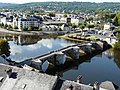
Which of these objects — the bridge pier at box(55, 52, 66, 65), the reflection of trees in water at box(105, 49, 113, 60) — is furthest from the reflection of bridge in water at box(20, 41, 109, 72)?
the reflection of trees in water at box(105, 49, 113, 60)

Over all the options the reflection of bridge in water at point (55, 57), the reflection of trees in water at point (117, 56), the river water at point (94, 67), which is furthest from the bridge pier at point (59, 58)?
the reflection of trees in water at point (117, 56)

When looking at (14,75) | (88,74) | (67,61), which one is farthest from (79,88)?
(67,61)

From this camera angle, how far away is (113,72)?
3844cm

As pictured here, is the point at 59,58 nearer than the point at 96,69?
No

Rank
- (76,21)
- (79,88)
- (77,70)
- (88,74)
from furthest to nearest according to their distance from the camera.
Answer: (76,21) < (77,70) < (88,74) < (79,88)

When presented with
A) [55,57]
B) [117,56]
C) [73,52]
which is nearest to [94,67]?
[55,57]

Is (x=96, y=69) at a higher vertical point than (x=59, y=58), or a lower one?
lower

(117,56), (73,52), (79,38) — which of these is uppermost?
(73,52)

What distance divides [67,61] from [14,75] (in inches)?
994

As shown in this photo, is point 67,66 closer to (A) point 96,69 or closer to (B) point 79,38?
(A) point 96,69

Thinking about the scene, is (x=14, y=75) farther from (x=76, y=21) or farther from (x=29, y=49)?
(x=76, y=21)

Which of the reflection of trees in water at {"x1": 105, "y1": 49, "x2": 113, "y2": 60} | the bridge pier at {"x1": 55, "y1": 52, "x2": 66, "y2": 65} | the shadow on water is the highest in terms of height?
the bridge pier at {"x1": 55, "y1": 52, "x2": 66, "y2": 65}

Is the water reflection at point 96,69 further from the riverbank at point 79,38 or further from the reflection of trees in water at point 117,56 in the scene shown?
the riverbank at point 79,38

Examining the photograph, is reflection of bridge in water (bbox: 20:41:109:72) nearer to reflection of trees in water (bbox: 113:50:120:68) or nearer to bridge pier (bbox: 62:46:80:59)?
bridge pier (bbox: 62:46:80:59)
